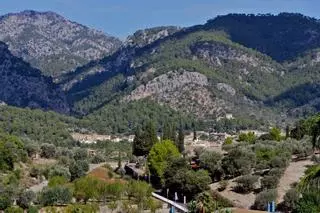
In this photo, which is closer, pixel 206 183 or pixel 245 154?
pixel 206 183

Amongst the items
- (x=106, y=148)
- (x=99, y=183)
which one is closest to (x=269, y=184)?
(x=99, y=183)

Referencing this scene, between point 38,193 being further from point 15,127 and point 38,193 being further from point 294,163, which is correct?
point 15,127

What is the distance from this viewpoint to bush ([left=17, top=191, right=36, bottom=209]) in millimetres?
67812

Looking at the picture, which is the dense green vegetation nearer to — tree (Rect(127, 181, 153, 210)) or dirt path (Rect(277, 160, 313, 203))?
tree (Rect(127, 181, 153, 210))

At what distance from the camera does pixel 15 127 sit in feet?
575

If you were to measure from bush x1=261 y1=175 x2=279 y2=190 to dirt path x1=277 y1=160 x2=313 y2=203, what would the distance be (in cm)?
67

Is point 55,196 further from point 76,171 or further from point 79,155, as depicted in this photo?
point 79,155

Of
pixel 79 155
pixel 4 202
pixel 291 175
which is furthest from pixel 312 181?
pixel 79 155

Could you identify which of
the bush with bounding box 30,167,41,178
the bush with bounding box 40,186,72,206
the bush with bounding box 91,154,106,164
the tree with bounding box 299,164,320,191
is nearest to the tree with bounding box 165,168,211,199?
the bush with bounding box 40,186,72,206

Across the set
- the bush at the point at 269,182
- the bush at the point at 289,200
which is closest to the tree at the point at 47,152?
the bush at the point at 269,182

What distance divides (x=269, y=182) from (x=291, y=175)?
5.06m

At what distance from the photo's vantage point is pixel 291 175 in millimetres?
71312

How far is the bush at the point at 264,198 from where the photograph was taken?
6209 cm

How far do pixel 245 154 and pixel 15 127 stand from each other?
109 meters
